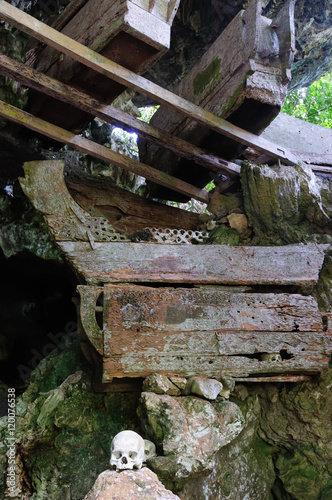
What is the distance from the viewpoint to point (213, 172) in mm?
4625

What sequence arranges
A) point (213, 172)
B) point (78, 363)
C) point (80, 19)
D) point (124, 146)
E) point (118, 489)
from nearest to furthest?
point (118, 489), point (80, 19), point (78, 363), point (213, 172), point (124, 146)

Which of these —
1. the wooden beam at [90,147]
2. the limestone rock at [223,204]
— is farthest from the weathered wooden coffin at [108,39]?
the limestone rock at [223,204]

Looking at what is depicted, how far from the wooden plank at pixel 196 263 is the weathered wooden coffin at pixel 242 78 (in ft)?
3.91

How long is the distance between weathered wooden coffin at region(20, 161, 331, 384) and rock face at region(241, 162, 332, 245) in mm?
519

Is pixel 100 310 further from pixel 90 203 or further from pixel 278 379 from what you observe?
pixel 278 379

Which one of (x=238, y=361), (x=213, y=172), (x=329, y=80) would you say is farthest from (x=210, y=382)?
(x=329, y=80)

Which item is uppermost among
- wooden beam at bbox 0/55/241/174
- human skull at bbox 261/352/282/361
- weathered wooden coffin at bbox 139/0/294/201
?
weathered wooden coffin at bbox 139/0/294/201

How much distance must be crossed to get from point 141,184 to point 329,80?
444 cm

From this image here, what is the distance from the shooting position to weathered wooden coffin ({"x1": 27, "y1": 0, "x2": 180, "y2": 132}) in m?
3.26

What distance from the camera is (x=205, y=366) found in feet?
10.9

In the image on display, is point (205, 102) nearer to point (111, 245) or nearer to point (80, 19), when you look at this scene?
point (80, 19)

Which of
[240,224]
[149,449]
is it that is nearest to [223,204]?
[240,224]

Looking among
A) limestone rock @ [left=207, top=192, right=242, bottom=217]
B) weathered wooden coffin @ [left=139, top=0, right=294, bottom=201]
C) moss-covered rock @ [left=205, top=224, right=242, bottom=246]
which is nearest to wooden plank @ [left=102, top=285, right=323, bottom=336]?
moss-covered rock @ [left=205, top=224, right=242, bottom=246]

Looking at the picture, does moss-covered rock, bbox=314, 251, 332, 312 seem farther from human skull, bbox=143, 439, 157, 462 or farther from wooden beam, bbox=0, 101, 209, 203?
human skull, bbox=143, 439, 157, 462
